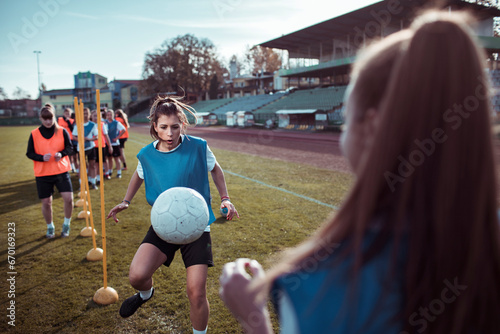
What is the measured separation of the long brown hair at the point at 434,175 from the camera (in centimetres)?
84

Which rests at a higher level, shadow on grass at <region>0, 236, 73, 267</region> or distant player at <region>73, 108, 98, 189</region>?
distant player at <region>73, 108, 98, 189</region>

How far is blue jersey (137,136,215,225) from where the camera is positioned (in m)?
3.27

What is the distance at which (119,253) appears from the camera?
17.7 feet

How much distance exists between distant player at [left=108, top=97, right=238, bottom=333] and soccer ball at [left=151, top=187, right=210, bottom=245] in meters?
0.28

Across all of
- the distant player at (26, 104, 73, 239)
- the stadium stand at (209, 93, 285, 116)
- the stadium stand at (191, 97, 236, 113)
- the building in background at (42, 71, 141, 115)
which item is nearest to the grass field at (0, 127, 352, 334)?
the distant player at (26, 104, 73, 239)

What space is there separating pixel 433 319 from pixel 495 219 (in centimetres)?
31

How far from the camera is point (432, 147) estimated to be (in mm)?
862

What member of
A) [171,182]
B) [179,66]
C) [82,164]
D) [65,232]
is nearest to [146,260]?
[171,182]

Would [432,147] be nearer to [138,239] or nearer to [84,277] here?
[84,277]

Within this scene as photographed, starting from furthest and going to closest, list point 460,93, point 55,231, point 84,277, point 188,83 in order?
1. point 188,83
2. point 55,231
3. point 84,277
4. point 460,93

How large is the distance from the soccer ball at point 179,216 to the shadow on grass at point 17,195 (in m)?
6.94

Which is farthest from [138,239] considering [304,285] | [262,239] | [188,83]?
[188,83]

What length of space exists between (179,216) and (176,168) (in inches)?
25.4

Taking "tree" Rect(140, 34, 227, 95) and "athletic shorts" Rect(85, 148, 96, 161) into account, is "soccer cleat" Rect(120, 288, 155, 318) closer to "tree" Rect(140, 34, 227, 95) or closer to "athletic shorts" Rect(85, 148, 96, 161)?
"athletic shorts" Rect(85, 148, 96, 161)
